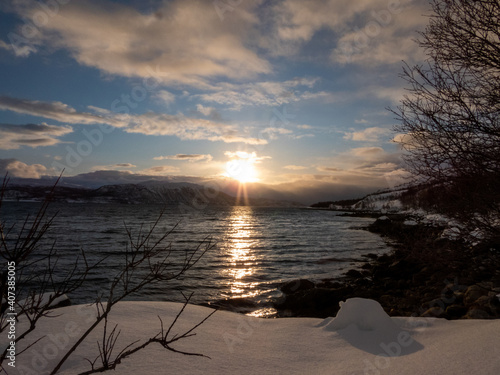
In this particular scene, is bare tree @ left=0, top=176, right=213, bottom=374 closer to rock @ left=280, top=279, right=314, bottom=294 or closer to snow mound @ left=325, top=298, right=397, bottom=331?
snow mound @ left=325, top=298, right=397, bottom=331

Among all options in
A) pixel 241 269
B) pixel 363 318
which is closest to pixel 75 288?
pixel 363 318

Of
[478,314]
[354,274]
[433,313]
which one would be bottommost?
[354,274]

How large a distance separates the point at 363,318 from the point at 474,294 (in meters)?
5.07

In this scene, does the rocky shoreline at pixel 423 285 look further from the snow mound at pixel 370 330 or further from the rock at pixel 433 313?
the snow mound at pixel 370 330

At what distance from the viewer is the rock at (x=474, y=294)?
873 cm

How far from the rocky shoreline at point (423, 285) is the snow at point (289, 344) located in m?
1.61

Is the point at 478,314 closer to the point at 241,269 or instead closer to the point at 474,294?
the point at 474,294

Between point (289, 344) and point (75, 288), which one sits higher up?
point (75, 288)

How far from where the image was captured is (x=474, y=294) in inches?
351

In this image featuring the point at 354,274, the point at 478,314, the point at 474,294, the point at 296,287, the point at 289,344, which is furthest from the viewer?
the point at 354,274

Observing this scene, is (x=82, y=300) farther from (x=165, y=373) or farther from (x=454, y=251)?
(x=454, y=251)

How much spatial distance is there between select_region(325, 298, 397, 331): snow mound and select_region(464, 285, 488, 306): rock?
4.19 m

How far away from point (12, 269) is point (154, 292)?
40.7ft

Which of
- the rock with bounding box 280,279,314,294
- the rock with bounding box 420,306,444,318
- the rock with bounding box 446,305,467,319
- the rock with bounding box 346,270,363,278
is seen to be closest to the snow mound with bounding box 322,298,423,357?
the rock with bounding box 420,306,444,318
